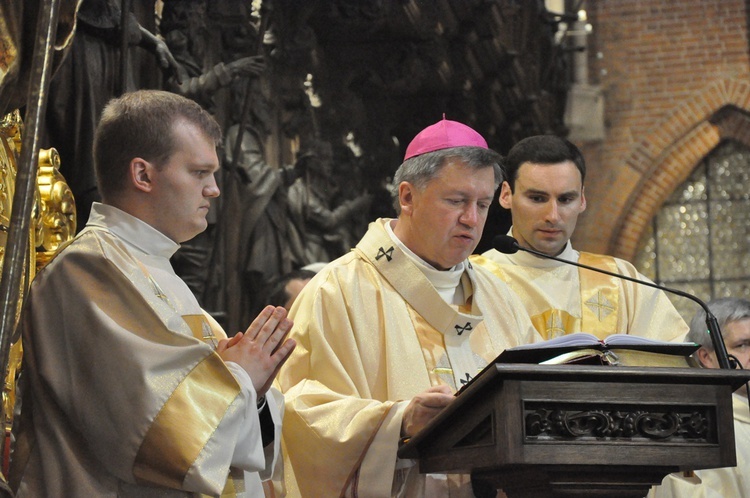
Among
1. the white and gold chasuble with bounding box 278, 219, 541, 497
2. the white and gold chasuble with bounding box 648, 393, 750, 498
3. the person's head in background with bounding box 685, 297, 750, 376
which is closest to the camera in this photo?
the white and gold chasuble with bounding box 278, 219, 541, 497

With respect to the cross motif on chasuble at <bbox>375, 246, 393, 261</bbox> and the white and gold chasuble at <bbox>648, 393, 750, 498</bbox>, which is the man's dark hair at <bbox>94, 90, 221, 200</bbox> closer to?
the cross motif on chasuble at <bbox>375, 246, 393, 261</bbox>

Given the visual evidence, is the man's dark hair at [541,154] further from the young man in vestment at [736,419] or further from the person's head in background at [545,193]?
the young man in vestment at [736,419]

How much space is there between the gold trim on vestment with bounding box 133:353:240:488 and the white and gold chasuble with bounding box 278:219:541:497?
0.90 m

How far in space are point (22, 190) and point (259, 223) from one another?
5401 mm

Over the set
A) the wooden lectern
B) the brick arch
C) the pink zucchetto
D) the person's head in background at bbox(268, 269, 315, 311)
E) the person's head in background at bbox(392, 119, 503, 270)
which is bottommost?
the wooden lectern

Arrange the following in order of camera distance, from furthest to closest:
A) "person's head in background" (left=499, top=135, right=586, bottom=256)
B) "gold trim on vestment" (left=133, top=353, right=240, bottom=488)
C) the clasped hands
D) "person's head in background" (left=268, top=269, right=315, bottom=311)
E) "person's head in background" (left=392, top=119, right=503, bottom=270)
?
"person's head in background" (left=268, top=269, right=315, bottom=311) < "person's head in background" (left=499, top=135, right=586, bottom=256) < "person's head in background" (left=392, top=119, right=503, bottom=270) < the clasped hands < "gold trim on vestment" (left=133, top=353, right=240, bottom=488)

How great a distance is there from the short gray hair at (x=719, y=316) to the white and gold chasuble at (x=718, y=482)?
11.7 inches

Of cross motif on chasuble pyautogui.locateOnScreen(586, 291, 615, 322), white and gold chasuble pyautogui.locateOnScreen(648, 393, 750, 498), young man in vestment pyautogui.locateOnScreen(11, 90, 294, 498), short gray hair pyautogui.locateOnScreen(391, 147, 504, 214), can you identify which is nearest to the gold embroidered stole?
short gray hair pyautogui.locateOnScreen(391, 147, 504, 214)

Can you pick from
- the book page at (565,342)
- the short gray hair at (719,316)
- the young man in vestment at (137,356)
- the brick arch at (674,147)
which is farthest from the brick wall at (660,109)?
the young man in vestment at (137,356)

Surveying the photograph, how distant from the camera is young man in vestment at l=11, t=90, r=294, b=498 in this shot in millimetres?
2754

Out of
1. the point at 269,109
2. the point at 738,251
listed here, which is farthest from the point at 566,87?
the point at 269,109

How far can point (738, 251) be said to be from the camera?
578 inches

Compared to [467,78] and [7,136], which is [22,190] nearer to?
[7,136]

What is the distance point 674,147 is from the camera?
14680 millimetres
